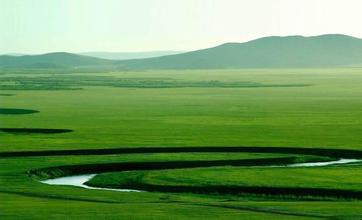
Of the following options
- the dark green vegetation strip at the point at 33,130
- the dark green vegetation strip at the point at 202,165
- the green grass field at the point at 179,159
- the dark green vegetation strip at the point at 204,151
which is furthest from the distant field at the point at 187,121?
the dark green vegetation strip at the point at 202,165

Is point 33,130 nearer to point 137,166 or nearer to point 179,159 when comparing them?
point 179,159

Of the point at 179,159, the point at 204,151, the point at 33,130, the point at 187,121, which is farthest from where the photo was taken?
the point at 187,121

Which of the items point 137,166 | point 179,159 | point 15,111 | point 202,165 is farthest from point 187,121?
point 137,166

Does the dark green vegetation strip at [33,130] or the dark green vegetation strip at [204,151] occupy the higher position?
the dark green vegetation strip at [204,151]

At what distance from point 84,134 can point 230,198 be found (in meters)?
27.7

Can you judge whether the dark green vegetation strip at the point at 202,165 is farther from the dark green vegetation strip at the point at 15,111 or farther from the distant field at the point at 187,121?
the dark green vegetation strip at the point at 15,111

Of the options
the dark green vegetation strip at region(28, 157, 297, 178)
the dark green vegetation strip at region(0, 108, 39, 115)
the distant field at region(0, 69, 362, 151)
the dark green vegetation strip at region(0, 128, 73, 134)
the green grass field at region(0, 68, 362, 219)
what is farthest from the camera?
the dark green vegetation strip at region(0, 108, 39, 115)

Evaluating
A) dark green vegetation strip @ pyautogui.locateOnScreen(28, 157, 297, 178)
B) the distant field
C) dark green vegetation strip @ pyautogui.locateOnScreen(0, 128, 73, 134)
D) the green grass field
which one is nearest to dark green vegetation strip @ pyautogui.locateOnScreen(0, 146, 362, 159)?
the green grass field

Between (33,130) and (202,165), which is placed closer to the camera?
(202,165)

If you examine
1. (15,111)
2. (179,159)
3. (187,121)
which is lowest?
(15,111)

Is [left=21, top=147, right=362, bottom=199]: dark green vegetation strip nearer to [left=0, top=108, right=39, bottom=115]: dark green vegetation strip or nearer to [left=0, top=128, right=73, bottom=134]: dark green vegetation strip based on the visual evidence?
[left=0, top=128, right=73, bottom=134]: dark green vegetation strip

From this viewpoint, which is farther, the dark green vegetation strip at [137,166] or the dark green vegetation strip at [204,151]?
the dark green vegetation strip at [204,151]

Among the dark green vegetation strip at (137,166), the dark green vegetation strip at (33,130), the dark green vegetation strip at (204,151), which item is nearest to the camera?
the dark green vegetation strip at (137,166)

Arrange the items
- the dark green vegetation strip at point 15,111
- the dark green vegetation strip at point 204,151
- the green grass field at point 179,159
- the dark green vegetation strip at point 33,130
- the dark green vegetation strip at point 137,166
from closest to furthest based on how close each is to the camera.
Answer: the green grass field at point 179,159, the dark green vegetation strip at point 137,166, the dark green vegetation strip at point 204,151, the dark green vegetation strip at point 33,130, the dark green vegetation strip at point 15,111
